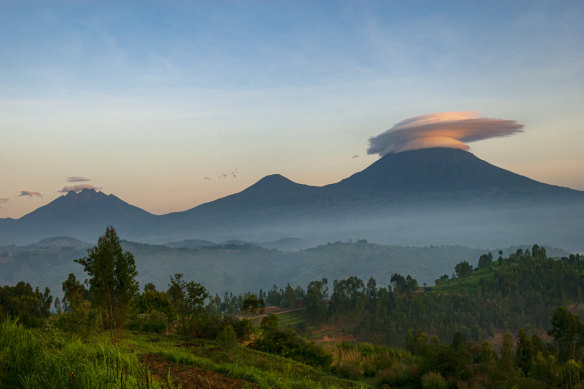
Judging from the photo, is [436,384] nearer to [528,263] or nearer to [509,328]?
[509,328]

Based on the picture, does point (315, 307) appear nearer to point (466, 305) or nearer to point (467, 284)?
point (466, 305)

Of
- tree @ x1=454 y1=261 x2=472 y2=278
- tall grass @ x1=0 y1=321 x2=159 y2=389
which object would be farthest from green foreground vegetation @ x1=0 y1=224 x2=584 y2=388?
tree @ x1=454 y1=261 x2=472 y2=278

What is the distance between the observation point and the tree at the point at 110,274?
17281 mm

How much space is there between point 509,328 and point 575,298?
23063mm

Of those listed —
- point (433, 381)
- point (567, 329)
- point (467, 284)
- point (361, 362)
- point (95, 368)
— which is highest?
point (95, 368)

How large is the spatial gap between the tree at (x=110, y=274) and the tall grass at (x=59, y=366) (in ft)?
27.3

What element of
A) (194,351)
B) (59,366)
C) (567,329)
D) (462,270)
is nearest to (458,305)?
(462,270)

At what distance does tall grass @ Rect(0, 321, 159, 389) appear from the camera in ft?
19.3

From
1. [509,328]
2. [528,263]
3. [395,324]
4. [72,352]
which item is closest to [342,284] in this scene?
[395,324]

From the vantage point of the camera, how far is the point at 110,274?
57.3ft

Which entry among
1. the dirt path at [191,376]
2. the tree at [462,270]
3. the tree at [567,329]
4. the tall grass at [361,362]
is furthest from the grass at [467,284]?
the dirt path at [191,376]

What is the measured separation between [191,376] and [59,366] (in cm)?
349

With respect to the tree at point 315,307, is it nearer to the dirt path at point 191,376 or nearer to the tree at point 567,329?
the tree at point 567,329

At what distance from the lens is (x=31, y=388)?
598 centimetres
